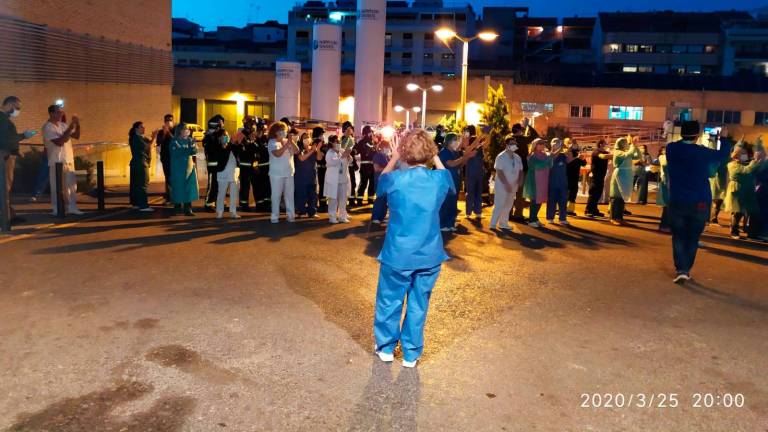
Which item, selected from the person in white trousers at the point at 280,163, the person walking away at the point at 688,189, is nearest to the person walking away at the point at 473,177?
the person in white trousers at the point at 280,163

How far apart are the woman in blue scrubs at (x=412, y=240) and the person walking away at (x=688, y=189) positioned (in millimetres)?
4243

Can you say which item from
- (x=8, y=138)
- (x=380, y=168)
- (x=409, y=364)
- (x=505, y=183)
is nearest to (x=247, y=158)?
(x=380, y=168)

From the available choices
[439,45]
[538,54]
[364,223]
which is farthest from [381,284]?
[538,54]

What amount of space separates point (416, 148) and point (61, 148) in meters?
9.20

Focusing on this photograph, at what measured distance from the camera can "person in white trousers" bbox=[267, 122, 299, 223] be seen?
39.8 ft

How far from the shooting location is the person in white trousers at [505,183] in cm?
1278

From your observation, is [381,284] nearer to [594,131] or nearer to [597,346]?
[597,346]

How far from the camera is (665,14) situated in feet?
250

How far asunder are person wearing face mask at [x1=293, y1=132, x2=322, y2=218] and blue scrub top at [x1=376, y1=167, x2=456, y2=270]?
768 cm

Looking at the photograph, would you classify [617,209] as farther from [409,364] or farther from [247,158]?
[409,364]

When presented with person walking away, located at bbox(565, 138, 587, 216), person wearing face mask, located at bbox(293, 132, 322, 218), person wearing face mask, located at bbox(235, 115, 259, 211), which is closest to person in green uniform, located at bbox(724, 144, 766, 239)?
person walking away, located at bbox(565, 138, 587, 216)

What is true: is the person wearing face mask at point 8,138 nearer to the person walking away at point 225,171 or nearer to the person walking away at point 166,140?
the person walking away at point 166,140

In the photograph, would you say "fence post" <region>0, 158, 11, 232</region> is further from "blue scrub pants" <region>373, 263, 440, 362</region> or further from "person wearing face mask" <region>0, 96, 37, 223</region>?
"blue scrub pants" <region>373, 263, 440, 362</region>

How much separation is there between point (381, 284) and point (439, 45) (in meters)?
76.3
